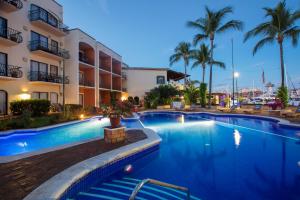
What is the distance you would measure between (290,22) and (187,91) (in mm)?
14678

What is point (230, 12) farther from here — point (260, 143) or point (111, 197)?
point (111, 197)

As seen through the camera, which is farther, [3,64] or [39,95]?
[39,95]

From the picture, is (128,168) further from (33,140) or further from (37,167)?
(33,140)

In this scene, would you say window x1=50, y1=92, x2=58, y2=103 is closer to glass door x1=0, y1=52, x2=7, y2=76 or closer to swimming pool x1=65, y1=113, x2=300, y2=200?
glass door x1=0, y1=52, x2=7, y2=76

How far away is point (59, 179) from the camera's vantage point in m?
3.88

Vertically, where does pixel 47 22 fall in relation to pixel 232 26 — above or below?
below

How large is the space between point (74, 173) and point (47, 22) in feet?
61.1

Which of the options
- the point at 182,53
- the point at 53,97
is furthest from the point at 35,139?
the point at 182,53

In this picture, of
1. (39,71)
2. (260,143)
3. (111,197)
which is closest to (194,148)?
(260,143)

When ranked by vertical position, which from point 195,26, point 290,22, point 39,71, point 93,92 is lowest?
point 93,92

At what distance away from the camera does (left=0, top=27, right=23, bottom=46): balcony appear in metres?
14.5

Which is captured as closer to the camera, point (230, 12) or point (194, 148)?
point (194, 148)

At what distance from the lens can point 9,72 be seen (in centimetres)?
1508

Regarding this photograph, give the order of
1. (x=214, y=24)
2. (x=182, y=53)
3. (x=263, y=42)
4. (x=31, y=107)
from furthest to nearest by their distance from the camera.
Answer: (x=182, y=53), (x=214, y=24), (x=263, y=42), (x=31, y=107)
